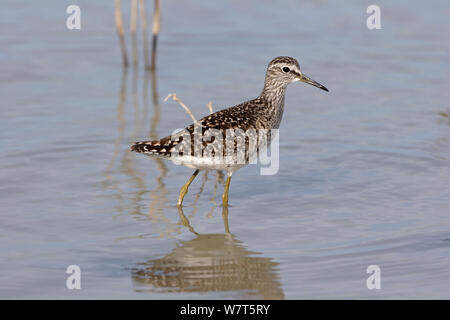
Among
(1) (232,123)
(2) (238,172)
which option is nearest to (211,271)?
(1) (232,123)

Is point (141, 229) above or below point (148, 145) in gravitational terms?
below

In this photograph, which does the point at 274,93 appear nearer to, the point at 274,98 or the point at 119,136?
the point at 274,98

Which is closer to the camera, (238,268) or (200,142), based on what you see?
(238,268)

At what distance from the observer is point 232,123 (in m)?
9.13

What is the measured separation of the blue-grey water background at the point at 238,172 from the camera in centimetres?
771

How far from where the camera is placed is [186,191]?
9492mm

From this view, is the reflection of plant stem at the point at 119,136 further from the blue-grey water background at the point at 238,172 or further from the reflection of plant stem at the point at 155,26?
the reflection of plant stem at the point at 155,26

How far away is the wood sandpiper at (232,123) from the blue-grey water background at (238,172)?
656 mm

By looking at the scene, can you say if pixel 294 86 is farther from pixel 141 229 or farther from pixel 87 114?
pixel 141 229

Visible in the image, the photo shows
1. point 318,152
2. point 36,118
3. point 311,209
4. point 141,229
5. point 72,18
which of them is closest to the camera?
point 141,229

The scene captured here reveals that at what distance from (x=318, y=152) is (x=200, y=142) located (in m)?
2.84

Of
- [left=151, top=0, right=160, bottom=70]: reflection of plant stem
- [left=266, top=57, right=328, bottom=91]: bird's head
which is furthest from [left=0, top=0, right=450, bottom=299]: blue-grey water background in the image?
[left=266, top=57, right=328, bottom=91]: bird's head

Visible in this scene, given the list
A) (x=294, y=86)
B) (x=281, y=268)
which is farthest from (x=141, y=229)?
(x=294, y=86)
